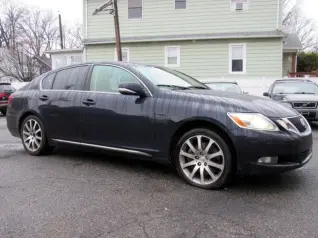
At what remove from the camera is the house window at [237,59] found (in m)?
17.6

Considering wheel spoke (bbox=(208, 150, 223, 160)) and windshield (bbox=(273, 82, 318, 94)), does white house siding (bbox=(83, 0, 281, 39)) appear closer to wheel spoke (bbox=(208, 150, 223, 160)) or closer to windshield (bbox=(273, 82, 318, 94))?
windshield (bbox=(273, 82, 318, 94))

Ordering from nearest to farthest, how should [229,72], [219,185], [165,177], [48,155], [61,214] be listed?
[61,214], [219,185], [165,177], [48,155], [229,72]

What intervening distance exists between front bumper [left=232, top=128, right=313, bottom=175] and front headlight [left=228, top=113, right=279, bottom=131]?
6 cm

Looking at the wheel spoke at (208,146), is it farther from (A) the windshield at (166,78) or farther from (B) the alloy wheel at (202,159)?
(A) the windshield at (166,78)

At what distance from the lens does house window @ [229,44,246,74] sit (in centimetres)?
1764

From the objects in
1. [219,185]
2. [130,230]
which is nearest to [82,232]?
[130,230]

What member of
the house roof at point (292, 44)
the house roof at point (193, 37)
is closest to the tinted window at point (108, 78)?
the house roof at point (193, 37)

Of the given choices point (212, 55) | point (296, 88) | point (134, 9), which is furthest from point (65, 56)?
point (296, 88)

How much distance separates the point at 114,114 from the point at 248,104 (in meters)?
1.78

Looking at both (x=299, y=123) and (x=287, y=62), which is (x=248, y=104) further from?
(x=287, y=62)

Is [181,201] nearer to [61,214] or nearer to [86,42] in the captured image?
[61,214]

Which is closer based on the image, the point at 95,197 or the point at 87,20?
the point at 95,197

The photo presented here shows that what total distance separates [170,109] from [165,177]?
958 millimetres

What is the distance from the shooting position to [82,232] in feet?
9.44
